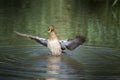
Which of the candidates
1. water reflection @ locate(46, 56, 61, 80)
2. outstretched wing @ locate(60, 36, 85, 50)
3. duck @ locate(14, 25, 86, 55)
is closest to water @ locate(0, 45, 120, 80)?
water reflection @ locate(46, 56, 61, 80)

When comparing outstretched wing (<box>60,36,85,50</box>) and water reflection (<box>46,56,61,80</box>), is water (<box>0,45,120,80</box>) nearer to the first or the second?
water reflection (<box>46,56,61,80</box>)

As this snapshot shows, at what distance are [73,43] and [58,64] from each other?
1664 millimetres

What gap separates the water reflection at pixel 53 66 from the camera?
1248cm

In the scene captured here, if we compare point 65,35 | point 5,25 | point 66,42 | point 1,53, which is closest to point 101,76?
point 66,42

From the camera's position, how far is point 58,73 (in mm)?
12523

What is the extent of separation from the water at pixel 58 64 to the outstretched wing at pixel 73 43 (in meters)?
0.37

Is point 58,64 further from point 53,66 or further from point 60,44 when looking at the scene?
point 60,44

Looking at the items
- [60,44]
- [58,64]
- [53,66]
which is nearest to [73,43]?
[60,44]

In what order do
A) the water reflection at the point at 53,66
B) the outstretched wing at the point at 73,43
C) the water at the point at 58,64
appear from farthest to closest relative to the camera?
the outstretched wing at the point at 73,43 → the water reflection at the point at 53,66 → the water at the point at 58,64

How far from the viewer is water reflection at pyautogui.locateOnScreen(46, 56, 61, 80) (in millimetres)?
12484

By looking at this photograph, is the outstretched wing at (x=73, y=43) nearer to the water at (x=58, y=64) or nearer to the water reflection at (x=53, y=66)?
the water at (x=58, y=64)

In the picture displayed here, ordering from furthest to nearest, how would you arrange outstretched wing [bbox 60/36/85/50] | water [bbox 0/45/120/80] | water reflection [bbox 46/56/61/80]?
outstretched wing [bbox 60/36/85/50]
water reflection [bbox 46/56/61/80]
water [bbox 0/45/120/80]

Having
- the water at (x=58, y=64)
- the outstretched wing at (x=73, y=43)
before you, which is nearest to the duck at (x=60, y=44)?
the outstretched wing at (x=73, y=43)

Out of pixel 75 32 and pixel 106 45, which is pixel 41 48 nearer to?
pixel 106 45
